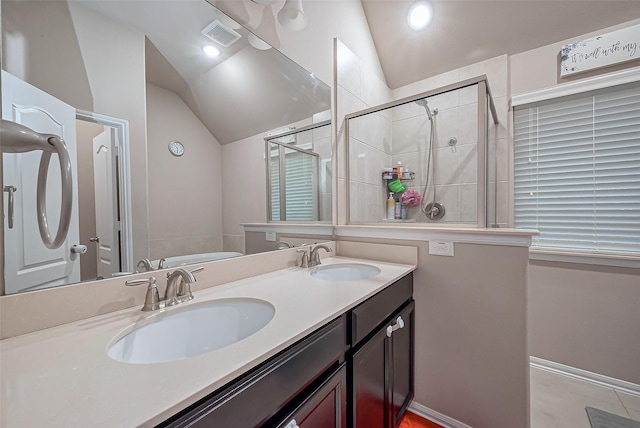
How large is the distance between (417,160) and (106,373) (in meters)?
2.41

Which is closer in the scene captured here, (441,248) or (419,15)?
(441,248)

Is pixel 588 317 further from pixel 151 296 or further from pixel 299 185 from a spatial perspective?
pixel 151 296

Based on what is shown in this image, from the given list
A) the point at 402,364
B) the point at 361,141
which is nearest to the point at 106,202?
the point at 402,364

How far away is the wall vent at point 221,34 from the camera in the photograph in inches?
42.5

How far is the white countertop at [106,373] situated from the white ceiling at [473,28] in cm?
235

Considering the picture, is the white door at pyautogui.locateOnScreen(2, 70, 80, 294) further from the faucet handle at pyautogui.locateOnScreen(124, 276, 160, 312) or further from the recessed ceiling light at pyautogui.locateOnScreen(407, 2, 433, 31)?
the recessed ceiling light at pyautogui.locateOnScreen(407, 2, 433, 31)

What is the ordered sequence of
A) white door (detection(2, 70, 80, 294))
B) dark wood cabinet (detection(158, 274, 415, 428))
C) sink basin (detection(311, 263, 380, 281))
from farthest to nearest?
1. sink basin (detection(311, 263, 380, 281))
2. white door (detection(2, 70, 80, 294))
3. dark wood cabinet (detection(158, 274, 415, 428))

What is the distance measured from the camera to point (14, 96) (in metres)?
0.64

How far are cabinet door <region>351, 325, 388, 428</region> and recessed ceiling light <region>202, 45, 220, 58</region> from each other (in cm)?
135

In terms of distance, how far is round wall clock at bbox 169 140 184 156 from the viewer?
38.4 inches

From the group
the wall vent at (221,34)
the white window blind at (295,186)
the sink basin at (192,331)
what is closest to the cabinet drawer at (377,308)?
the sink basin at (192,331)

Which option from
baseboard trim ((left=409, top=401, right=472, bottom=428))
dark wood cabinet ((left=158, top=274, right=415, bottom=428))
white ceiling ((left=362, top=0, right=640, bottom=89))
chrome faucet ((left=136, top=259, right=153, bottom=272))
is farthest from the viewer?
white ceiling ((left=362, top=0, right=640, bottom=89))

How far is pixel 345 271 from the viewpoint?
5.14ft

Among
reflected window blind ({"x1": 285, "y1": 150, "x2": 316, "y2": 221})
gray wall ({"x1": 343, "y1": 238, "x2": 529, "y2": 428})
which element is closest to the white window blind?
reflected window blind ({"x1": 285, "y1": 150, "x2": 316, "y2": 221})
